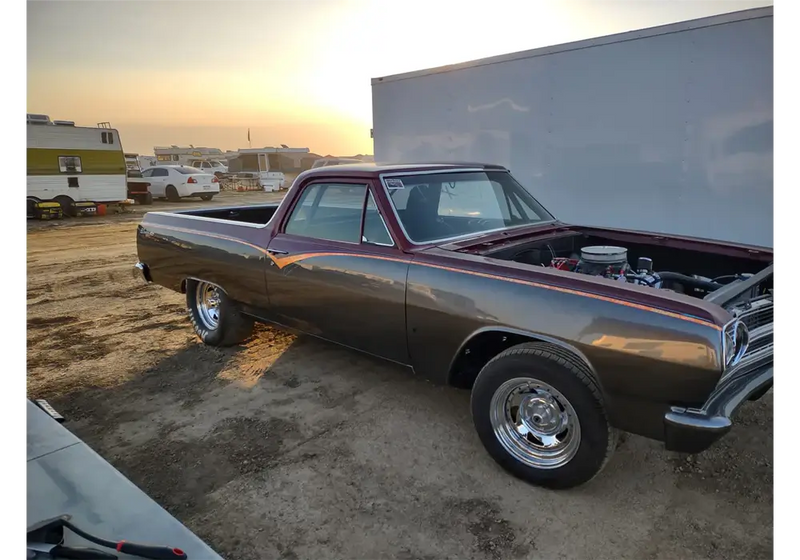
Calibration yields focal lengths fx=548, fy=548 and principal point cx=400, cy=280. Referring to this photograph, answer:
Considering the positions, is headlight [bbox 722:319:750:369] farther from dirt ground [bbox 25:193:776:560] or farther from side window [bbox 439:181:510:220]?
side window [bbox 439:181:510:220]

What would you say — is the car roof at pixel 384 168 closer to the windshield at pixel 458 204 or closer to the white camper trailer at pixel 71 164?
the windshield at pixel 458 204

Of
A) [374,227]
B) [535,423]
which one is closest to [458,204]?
[374,227]

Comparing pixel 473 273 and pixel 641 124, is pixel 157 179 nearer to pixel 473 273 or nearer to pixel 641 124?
pixel 641 124

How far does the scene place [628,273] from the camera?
3449mm

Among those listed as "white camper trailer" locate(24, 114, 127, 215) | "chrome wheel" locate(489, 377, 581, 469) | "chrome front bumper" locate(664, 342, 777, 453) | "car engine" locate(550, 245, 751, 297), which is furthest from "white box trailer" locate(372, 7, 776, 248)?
"white camper trailer" locate(24, 114, 127, 215)

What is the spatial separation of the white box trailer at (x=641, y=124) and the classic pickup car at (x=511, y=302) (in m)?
1.58

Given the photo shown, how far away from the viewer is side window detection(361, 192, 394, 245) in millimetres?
3549

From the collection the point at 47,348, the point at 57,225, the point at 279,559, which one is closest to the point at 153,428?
the point at 279,559

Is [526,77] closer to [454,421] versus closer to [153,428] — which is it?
[454,421]

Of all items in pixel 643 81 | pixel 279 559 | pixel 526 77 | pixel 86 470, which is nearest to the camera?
pixel 279 559

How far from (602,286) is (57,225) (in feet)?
54.8

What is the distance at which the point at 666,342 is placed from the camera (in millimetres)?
2439

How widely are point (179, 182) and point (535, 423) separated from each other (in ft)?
72.2

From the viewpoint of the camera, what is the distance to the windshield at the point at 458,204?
3.68 m
